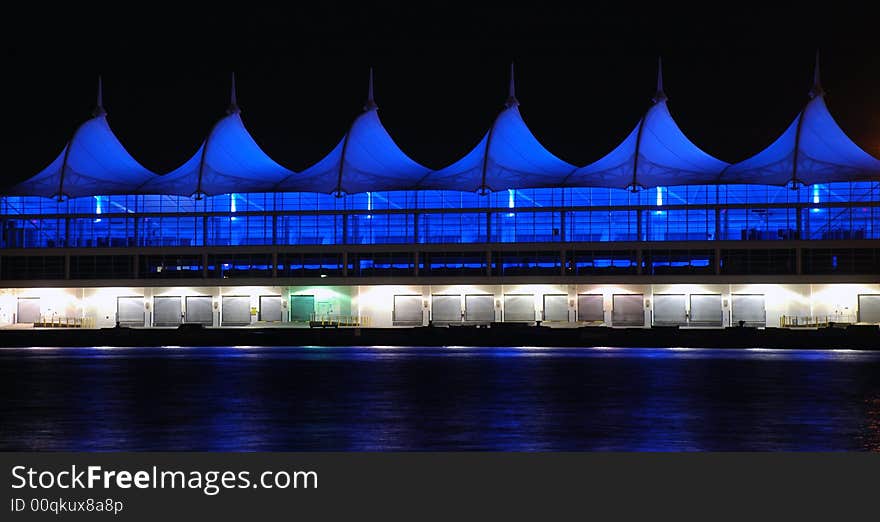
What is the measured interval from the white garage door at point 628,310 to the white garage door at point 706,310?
3134 mm

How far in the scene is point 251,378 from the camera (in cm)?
3444

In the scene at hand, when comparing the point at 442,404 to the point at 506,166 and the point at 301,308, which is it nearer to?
the point at 506,166

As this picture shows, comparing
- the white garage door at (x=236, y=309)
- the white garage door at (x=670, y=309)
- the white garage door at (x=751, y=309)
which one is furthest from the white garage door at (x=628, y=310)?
the white garage door at (x=236, y=309)

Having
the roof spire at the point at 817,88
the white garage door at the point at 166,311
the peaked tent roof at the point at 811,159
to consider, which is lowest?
the white garage door at the point at 166,311

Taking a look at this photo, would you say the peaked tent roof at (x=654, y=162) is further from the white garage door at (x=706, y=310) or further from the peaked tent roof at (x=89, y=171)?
the peaked tent roof at (x=89, y=171)

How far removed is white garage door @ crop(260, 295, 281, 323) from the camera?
77750 mm

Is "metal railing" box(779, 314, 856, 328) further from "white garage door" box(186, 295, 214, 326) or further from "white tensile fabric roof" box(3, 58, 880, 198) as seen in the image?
"white garage door" box(186, 295, 214, 326)

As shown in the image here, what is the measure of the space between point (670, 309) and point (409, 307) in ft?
54.6

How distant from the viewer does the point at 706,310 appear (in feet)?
239

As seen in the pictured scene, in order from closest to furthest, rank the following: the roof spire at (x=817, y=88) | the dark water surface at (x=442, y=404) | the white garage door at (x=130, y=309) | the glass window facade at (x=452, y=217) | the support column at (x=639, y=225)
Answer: the dark water surface at (x=442, y=404) < the glass window facade at (x=452, y=217) < the roof spire at (x=817, y=88) < the support column at (x=639, y=225) < the white garage door at (x=130, y=309)

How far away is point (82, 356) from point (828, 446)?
37590 mm

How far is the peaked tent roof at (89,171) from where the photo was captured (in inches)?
3184

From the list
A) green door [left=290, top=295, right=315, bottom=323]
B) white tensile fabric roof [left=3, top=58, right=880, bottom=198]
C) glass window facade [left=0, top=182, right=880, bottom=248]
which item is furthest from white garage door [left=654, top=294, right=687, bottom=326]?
green door [left=290, top=295, right=315, bottom=323]

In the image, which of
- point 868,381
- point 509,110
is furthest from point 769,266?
point 868,381
